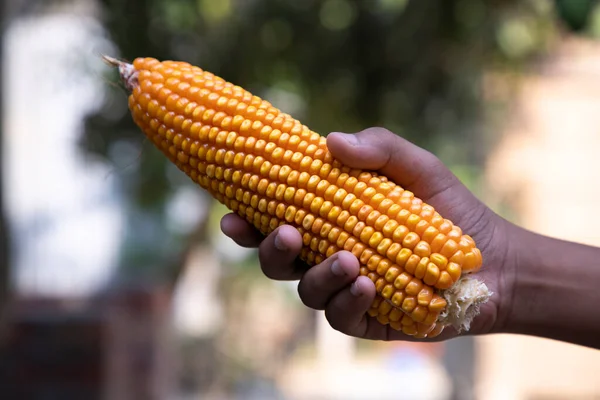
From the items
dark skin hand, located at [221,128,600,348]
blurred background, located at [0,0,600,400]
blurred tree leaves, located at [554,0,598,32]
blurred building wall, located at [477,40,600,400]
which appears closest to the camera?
dark skin hand, located at [221,128,600,348]

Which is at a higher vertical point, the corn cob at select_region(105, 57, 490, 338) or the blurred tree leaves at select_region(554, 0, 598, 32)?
the blurred tree leaves at select_region(554, 0, 598, 32)

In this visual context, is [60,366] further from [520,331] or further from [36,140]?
[520,331]

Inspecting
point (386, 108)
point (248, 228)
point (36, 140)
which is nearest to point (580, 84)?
point (386, 108)

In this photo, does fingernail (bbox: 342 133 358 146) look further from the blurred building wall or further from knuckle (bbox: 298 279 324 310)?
the blurred building wall

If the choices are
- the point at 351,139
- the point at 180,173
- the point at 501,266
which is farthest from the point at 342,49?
the point at 351,139

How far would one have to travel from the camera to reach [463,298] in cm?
134

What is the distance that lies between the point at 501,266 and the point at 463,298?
17.5 inches

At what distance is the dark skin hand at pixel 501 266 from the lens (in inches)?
61.7

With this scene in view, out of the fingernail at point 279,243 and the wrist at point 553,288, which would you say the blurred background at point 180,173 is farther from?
the fingernail at point 279,243

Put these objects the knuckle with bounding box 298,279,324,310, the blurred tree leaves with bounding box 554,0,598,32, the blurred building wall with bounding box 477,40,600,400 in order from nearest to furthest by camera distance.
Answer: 1. the knuckle with bounding box 298,279,324,310
2. the blurred tree leaves with bounding box 554,0,598,32
3. the blurred building wall with bounding box 477,40,600,400

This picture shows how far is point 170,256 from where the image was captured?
6.22 metres

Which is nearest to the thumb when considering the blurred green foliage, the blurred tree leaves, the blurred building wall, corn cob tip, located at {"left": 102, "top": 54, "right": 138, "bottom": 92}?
corn cob tip, located at {"left": 102, "top": 54, "right": 138, "bottom": 92}

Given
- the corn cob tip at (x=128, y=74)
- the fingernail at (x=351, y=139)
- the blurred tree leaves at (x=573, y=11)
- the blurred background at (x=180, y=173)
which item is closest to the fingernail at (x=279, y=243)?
the fingernail at (x=351, y=139)

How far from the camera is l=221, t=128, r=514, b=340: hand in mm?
1396
